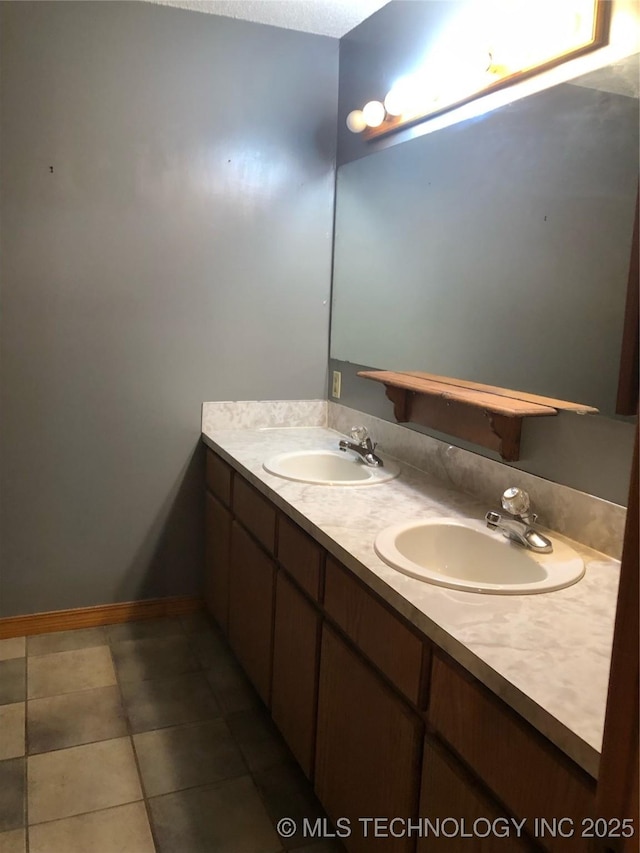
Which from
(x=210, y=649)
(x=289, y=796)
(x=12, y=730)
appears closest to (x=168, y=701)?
(x=210, y=649)

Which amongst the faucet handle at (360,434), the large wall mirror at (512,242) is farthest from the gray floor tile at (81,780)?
the large wall mirror at (512,242)

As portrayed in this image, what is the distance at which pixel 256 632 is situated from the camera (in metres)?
2.22

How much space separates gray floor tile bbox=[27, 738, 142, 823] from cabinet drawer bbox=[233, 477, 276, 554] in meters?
0.74

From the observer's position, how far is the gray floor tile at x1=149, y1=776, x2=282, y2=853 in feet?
5.69

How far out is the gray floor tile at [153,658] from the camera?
248 cm

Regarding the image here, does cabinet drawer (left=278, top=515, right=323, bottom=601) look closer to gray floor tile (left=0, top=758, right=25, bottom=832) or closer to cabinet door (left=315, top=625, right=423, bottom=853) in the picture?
cabinet door (left=315, top=625, right=423, bottom=853)

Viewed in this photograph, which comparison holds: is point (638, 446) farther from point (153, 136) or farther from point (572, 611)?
point (153, 136)

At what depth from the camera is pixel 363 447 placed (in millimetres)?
2398

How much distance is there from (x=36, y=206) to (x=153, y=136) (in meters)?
0.50

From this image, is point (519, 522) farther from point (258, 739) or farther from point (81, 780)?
point (81, 780)

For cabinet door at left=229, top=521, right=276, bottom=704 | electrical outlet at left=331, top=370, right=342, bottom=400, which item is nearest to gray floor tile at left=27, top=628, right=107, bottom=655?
cabinet door at left=229, top=521, right=276, bottom=704

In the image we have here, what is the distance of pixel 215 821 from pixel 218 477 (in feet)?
3.85

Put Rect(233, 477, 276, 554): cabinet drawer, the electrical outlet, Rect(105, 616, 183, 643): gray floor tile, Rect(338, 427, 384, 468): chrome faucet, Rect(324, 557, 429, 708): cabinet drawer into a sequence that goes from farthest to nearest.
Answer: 1. the electrical outlet
2. Rect(105, 616, 183, 643): gray floor tile
3. Rect(338, 427, 384, 468): chrome faucet
4. Rect(233, 477, 276, 554): cabinet drawer
5. Rect(324, 557, 429, 708): cabinet drawer

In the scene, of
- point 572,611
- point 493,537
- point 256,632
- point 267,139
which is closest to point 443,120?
point 267,139
